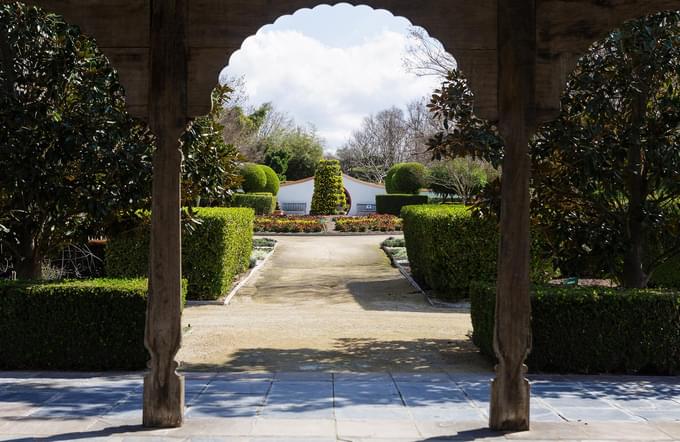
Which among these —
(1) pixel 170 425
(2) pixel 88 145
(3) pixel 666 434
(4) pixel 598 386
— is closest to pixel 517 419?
(3) pixel 666 434

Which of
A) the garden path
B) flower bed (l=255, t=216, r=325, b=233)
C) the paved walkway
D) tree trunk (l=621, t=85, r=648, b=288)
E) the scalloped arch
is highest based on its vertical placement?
the scalloped arch

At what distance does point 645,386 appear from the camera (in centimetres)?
680

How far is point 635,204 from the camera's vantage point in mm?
8406

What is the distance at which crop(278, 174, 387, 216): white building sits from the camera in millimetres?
44750

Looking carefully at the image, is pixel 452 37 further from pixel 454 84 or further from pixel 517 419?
pixel 454 84

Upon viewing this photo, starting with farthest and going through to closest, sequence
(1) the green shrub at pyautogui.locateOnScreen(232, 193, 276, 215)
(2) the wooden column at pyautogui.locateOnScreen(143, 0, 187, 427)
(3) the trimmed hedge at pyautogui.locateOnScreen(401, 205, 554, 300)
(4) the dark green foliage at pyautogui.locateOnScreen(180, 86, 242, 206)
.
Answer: (1) the green shrub at pyautogui.locateOnScreen(232, 193, 276, 215) < (3) the trimmed hedge at pyautogui.locateOnScreen(401, 205, 554, 300) < (4) the dark green foliage at pyautogui.locateOnScreen(180, 86, 242, 206) < (2) the wooden column at pyautogui.locateOnScreen(143, 0, 187, 427)

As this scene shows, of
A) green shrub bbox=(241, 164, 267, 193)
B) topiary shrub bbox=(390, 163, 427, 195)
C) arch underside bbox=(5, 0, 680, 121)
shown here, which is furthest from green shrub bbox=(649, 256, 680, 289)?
green shrub bbox=(241, 164, 267, 193)

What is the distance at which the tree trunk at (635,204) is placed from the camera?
8.18 meters

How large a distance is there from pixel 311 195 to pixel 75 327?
3786 centimetres

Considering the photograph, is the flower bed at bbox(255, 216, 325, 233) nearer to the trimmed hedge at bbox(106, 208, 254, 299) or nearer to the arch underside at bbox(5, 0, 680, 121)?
the trimmed hedge at bbox(106, 208, 254, 299)

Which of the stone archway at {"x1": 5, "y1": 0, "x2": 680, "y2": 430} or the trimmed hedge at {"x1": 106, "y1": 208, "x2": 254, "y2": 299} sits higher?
the stone archway at {"x1": 5, "y1": 0, "x2": 680, "y2": 430}

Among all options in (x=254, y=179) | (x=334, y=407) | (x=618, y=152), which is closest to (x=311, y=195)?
(x=254, y=179)

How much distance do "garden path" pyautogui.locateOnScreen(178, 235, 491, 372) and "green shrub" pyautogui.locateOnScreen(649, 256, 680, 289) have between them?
4181 mm

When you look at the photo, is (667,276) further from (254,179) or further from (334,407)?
(254,179)
